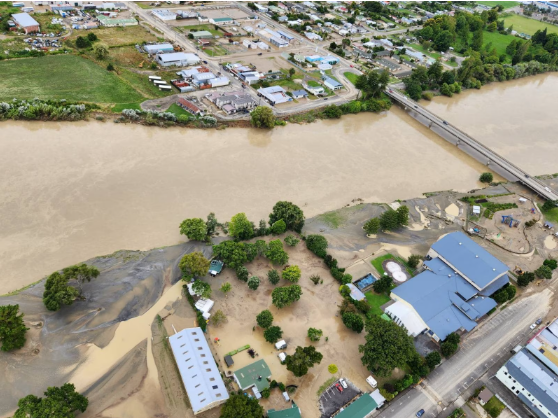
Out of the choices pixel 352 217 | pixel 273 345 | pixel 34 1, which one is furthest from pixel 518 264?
pixel 34 1

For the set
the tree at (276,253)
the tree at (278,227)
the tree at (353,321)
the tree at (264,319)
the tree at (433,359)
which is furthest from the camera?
the tree at (278,227)

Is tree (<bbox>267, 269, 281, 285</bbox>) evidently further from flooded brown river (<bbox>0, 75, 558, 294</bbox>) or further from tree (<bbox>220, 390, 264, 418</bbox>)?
tree (<bbox>220, 390, 264, 418</bbox>)

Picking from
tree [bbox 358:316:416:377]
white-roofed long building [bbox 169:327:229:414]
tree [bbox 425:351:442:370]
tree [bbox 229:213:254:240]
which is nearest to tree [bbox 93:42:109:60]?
tree [bbox 229:213:254:240]

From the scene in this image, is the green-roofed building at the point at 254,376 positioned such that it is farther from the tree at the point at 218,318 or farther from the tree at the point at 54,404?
the tree at the point at 54,404

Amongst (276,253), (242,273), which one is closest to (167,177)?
(242,273)

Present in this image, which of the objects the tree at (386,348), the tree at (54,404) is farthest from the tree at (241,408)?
the tree at (54,404)

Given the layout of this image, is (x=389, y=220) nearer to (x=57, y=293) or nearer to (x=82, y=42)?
(x=57, y=293)
